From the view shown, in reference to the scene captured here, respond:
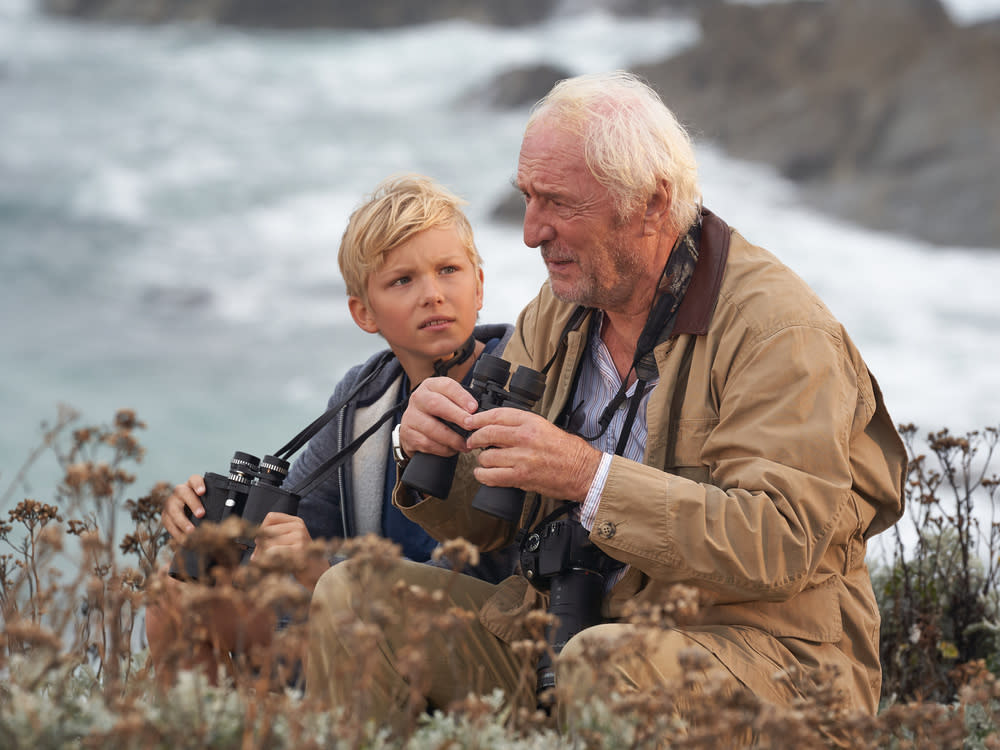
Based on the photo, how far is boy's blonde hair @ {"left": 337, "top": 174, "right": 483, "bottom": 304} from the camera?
352cm

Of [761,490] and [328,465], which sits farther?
[328,465]

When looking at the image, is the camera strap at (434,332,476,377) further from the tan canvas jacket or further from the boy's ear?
the tan canvas jacket

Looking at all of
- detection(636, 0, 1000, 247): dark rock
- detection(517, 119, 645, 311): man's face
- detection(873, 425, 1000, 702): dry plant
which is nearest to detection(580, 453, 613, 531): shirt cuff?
detection(517, 119, 645, 311): man's face

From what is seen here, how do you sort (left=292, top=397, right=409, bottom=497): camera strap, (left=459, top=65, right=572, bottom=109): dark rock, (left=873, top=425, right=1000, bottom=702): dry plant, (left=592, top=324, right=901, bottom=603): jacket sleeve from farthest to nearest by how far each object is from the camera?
1. (left=459, top=65, right=572, bottom=109): dark rock
2. (left=873, top=425, right=1000, bottom=702): dry plant
3. (left=292, top=397, right=409, bottom=497): camera strap
4. (left=592, top=324, right=901, bottom=603): jacket sleeve

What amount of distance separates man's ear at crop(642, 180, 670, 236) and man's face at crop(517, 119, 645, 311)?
25 mm

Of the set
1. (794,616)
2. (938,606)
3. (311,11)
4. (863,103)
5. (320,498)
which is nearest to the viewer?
(794,616)

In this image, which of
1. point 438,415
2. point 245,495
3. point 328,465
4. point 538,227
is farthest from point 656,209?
point 245,495

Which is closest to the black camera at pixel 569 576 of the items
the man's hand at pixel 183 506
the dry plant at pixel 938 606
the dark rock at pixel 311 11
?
the man's hand at pixel 183 506

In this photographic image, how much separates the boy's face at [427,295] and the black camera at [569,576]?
92 centimetres

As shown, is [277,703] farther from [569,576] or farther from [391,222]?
[391,222]

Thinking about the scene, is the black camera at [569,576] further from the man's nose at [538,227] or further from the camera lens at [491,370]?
the man's nose at [538,227]

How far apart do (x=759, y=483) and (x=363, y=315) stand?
1766 millimetres

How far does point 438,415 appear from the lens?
8.74ft

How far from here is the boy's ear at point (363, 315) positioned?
147 inches
